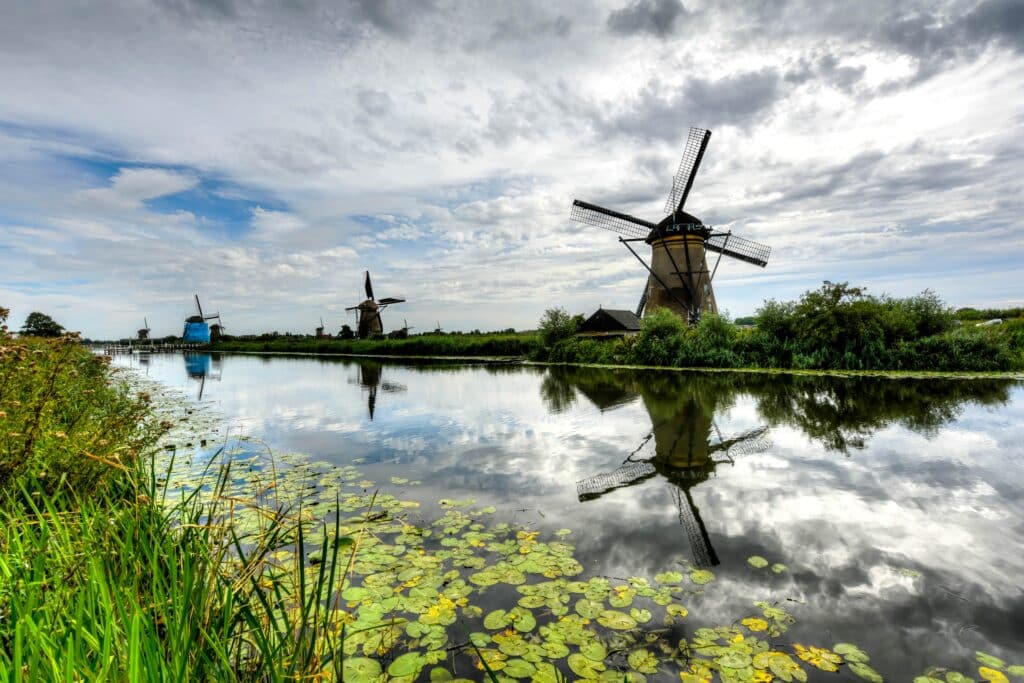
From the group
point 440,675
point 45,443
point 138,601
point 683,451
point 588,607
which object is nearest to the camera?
point 138,601

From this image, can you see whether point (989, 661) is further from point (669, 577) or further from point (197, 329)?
point (197, 329)

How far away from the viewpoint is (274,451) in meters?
8.45

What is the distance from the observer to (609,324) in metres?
32.3

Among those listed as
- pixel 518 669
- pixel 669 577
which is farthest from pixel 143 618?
pixel 669 577

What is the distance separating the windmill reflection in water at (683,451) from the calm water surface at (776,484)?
1.6 inches

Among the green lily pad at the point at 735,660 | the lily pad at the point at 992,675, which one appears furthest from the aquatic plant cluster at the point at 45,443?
the lily pad at the point at 992,675

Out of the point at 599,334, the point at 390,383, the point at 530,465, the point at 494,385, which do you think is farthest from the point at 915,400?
the point at 599,334

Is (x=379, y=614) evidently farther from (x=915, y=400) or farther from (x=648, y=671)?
(x=915, y=400)

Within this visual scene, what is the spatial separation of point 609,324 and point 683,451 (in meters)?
24.9

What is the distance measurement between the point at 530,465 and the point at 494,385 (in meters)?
10.8

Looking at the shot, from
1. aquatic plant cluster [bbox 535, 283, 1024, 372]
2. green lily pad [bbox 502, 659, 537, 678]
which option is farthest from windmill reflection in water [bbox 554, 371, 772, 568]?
aquatic plant cluster [bbox 535, 283, 1024, 372]

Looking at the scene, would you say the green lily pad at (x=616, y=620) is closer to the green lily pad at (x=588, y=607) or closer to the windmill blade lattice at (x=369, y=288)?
the green lily pad at (x=588, y=607)

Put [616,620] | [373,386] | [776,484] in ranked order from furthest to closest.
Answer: [373,386] < [776,484] < [616,620]

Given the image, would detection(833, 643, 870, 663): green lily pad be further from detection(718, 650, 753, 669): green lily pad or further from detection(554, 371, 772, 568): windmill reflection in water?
detection(554, 371, 772, 568): windmill reflection in water
